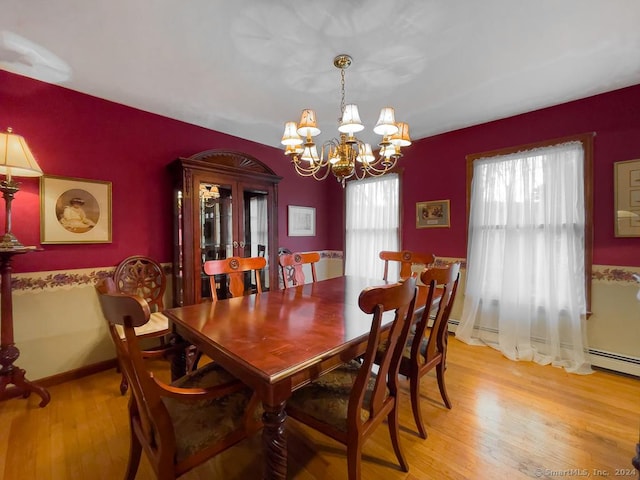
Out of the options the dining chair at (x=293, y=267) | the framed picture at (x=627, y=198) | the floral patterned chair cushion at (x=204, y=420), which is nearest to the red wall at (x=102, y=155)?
the dining chair at (x=293, y=267)

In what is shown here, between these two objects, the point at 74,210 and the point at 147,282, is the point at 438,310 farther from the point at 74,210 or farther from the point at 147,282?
the point at 74,210

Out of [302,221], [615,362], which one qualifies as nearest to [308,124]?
[302,221]

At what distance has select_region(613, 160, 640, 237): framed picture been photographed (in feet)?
7.44

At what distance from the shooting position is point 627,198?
231 centimetres

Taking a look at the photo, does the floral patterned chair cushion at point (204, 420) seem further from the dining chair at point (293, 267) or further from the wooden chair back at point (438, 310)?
the dining chair at point (293, 267)

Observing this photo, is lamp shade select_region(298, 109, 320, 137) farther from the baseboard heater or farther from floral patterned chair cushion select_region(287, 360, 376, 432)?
the baseboard heater

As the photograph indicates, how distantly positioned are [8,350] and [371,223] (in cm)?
377

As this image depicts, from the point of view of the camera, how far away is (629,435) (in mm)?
1653

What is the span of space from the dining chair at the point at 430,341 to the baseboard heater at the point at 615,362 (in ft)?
5.42

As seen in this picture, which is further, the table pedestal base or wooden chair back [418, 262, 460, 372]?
the table pedestal base

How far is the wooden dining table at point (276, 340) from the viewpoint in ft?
→ 3.26

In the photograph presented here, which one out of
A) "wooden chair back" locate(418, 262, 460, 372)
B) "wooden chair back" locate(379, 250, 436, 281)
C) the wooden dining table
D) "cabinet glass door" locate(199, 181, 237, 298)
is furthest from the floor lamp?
"wooden chair back" locate(379, 250, 436, 281)

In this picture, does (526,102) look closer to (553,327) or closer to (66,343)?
(553,327)

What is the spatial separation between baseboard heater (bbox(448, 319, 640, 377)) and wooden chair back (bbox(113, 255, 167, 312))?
402cm
